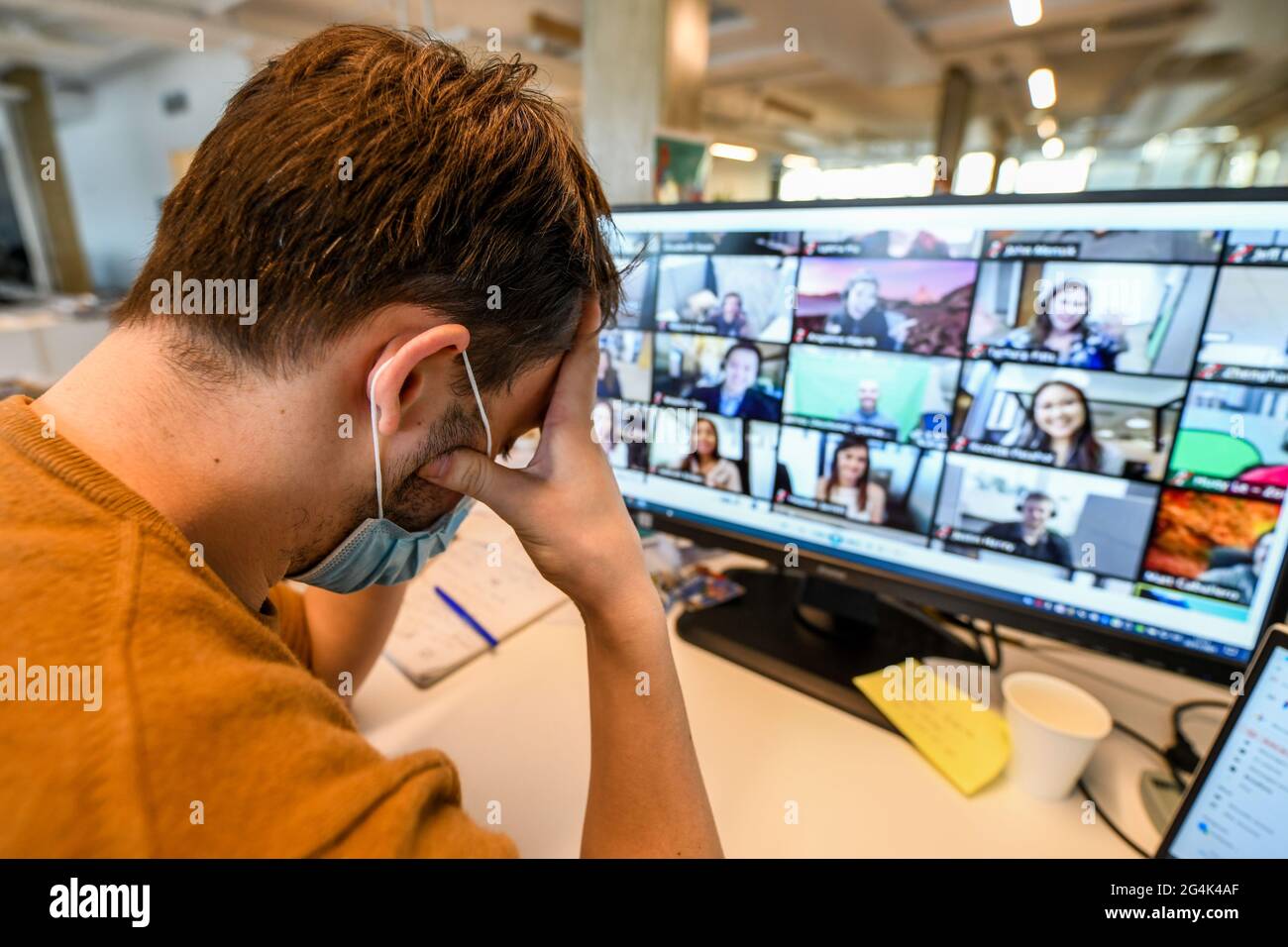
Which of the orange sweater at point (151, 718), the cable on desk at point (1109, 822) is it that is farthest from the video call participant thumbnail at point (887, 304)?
the orange sweater at point (151, 718)

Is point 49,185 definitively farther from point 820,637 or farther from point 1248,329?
point 1248,329

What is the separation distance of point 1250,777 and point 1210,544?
0.21m

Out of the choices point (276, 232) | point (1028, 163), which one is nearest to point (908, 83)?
point (1028, 163)

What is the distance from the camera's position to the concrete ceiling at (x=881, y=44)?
4074 millimetres

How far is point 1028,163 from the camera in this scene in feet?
30.1

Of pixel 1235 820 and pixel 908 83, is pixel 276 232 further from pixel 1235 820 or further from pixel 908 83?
pixel 908 83

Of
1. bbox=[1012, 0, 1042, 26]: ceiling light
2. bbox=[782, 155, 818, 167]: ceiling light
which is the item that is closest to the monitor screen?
bbox=[1012, 0, 1042, 26]: ceiling light

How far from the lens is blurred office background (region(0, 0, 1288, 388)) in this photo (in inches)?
82.8

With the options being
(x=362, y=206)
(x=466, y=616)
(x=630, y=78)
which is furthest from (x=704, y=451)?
(x=630, y=78)

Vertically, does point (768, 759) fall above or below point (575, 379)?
below

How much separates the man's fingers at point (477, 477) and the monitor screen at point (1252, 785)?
2.02 ft

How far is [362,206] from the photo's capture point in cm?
41

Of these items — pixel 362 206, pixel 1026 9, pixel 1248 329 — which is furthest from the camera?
pixel 1026 9

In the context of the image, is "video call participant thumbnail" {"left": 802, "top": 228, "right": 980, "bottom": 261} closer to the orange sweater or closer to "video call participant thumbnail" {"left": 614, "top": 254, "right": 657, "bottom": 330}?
"video call participant thumbnail" {"left": 614, "top": 254, "right": 657, "bottom": 330}
